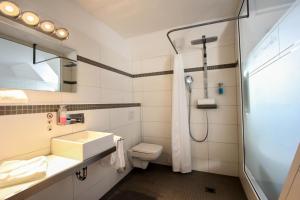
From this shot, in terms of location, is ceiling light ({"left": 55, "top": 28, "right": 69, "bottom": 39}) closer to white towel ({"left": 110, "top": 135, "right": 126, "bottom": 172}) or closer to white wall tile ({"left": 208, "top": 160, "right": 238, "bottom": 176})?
white towel ({"left": 110, "top": 135, "right": 126, "bottom": 172})

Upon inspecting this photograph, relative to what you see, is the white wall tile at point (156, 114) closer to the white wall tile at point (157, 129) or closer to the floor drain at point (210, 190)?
the white wall tile at point (157, 129)

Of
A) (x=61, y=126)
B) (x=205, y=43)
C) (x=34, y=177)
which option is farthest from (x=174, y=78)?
(x=34, y=177)

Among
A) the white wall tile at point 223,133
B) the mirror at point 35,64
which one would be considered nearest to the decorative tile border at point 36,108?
the mirror at point 35,64

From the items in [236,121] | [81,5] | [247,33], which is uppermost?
[81,5]

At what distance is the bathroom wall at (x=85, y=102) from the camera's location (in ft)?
3.68

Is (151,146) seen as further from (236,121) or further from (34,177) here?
(34,177)

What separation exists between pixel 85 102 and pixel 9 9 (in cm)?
98

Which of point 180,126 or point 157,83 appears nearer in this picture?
point 180,126

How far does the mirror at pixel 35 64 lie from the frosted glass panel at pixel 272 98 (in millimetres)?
1876

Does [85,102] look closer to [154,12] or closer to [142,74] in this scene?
[142,74]

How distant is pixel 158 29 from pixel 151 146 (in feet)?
6.90

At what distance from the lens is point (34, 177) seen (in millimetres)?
849

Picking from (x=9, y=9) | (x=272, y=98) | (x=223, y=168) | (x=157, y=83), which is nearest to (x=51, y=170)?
(x=9, y=9)

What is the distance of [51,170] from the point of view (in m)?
0.98
